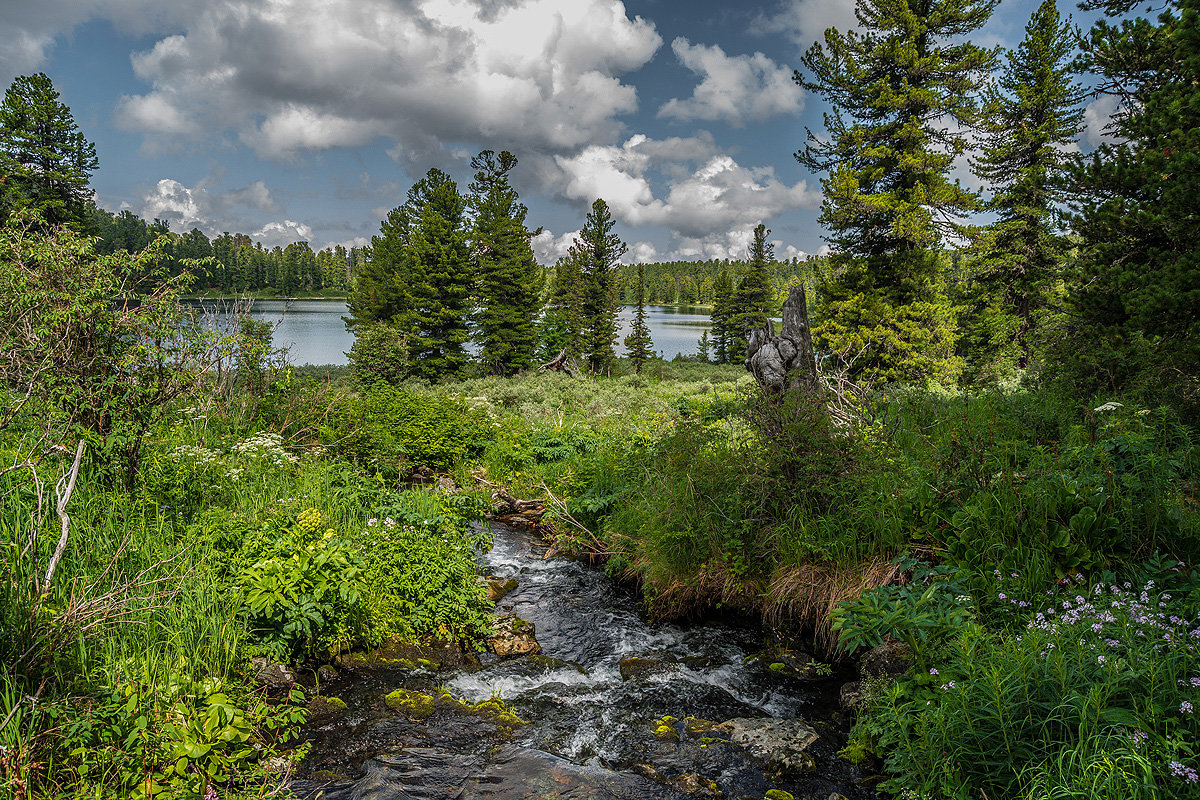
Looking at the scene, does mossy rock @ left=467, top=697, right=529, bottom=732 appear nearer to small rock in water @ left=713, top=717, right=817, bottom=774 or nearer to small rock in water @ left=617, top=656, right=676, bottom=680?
small rock in water @ left=617, top=656, right=676, bottom=680

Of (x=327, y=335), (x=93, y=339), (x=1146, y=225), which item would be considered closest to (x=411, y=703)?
(x=93, y=339)

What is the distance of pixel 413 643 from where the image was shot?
5.13 meters

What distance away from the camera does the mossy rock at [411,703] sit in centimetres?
422

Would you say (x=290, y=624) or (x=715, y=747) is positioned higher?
(x=290, y=624)

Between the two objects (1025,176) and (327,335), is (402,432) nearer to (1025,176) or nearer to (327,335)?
(1025,176)

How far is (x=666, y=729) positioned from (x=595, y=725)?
21.4 inches

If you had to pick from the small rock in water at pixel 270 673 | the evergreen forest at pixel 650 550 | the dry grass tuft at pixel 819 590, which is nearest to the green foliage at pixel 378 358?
the evergreen forest at pixel 650 550

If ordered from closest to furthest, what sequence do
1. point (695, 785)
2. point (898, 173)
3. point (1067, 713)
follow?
point (1067, 713)
point (695, 785)
point (898, 173)

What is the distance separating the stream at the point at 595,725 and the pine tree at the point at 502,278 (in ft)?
82.5

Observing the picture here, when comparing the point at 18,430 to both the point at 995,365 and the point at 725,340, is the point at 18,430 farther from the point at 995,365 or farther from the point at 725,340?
the point at 725,340

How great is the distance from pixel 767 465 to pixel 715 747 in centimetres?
Result: 283

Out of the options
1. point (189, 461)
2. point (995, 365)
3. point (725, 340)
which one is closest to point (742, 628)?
point (189, 461)

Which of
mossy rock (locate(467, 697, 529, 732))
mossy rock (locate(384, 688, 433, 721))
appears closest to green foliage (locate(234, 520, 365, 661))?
mossy rock (locate(384, 688, 433, 721))

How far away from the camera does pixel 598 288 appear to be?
105ft
